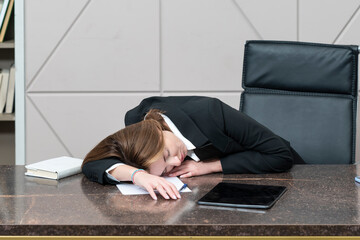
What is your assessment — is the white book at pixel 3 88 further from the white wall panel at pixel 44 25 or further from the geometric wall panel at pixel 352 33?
the geometric wall panel at pixel 352 33

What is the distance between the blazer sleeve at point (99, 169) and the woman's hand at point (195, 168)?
19 centimetres

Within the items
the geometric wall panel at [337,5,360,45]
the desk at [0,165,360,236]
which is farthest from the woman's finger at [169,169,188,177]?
the geometric wall panel at [337,5,360,45]

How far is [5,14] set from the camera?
274 centimetres

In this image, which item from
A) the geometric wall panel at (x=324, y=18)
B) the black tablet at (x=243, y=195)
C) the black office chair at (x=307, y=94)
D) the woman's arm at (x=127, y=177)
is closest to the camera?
the black tablet at (x=243, y=195)

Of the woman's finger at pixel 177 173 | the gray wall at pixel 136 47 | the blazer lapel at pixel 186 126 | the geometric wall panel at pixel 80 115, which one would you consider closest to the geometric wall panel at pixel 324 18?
the gray wall at pixel 136 47

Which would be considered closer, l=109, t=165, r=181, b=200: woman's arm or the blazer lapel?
l=109, t=165, r=181, b=200: woman's arm

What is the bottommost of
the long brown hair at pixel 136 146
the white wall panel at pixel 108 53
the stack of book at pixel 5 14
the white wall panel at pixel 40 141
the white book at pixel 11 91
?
the white wall panel at pixel 40 141

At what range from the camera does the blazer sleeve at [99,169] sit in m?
1.33

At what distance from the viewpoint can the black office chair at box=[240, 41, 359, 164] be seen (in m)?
1.88

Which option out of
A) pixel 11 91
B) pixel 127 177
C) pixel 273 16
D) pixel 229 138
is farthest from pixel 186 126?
pixel 11 91

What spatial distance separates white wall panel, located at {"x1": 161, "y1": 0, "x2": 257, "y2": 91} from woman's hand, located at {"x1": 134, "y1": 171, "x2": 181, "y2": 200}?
4.93ft

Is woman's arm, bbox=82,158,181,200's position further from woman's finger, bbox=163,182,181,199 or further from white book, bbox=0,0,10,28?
white book, bbox=0,0,10,28

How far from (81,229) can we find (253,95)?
1.18 m

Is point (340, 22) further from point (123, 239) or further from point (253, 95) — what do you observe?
point (123, 239)
